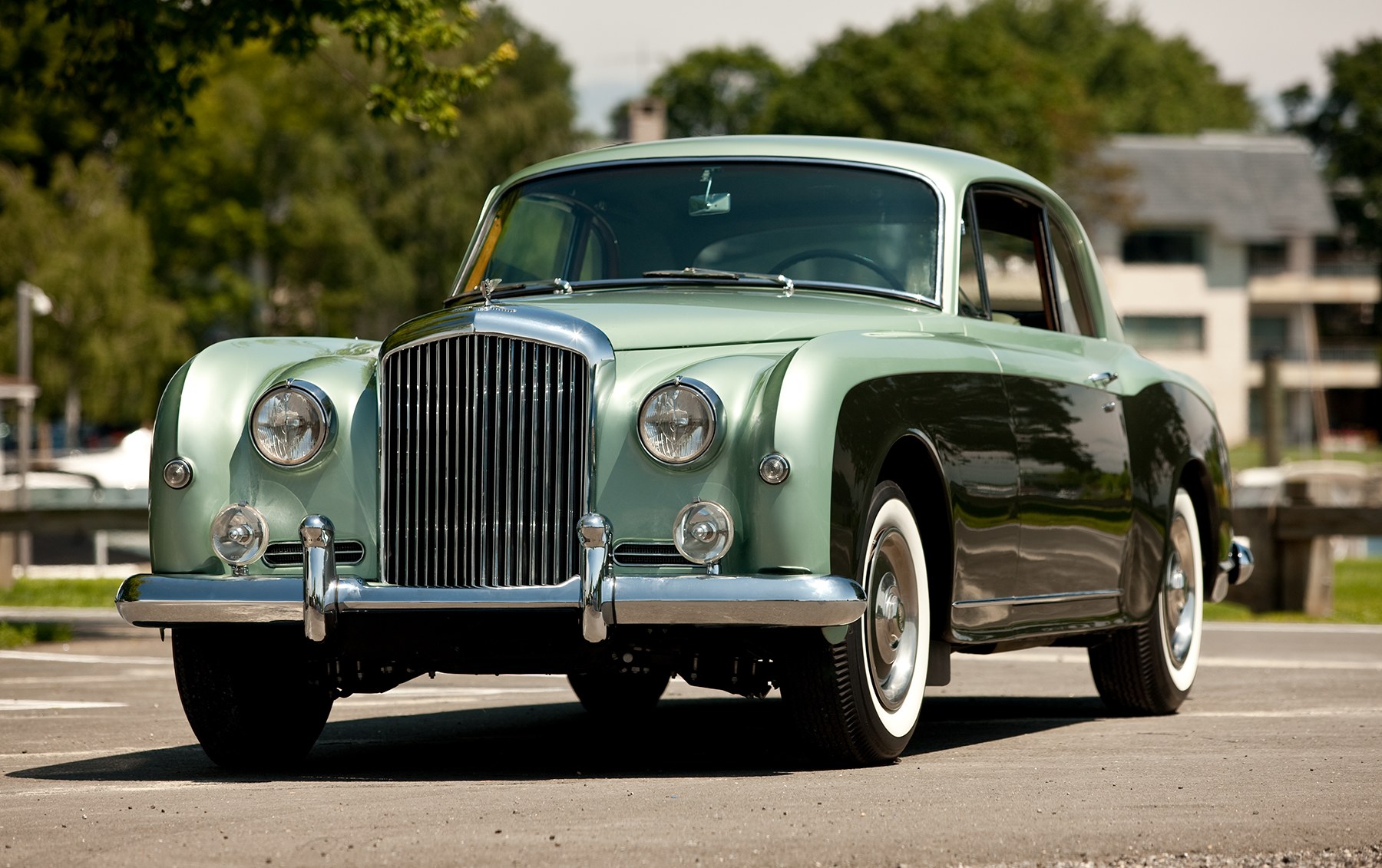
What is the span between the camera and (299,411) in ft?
21.0

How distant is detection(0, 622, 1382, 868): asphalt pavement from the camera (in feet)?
15.3

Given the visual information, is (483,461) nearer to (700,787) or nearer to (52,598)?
(700,787)

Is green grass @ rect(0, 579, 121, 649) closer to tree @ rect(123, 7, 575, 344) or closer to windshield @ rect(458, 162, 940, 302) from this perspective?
windshield @ rect(458, 162, 940, 302)

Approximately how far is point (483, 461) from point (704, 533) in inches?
28.5

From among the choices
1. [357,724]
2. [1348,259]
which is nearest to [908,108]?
[1348,259]

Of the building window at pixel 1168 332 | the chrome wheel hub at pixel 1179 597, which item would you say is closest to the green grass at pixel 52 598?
the chrome wheel hub at pixel 1179 597

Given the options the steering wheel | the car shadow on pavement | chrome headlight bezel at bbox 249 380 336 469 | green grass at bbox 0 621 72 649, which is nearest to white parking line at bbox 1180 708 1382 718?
the car shadow on pavement

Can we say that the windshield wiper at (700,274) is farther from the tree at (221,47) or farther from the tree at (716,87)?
the tree at (716,87)

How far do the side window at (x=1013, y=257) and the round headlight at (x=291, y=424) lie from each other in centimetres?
254

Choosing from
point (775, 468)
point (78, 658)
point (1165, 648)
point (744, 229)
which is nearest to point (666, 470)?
point (775, 468)

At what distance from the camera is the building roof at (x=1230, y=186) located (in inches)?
3152

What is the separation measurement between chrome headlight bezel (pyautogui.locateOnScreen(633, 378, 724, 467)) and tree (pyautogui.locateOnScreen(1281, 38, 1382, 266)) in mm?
87620

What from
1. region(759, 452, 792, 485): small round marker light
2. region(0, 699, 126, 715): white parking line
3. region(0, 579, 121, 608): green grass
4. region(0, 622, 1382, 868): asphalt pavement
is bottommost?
region(0, 579, 121, 608): green grass

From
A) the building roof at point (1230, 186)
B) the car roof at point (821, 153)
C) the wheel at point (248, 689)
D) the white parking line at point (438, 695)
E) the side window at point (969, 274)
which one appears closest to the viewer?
the wheel at point (248, 689)
